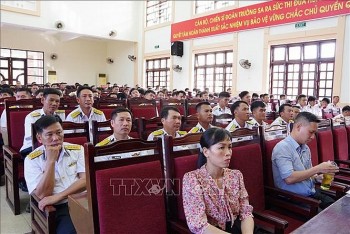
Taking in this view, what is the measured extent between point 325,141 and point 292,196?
104 cm

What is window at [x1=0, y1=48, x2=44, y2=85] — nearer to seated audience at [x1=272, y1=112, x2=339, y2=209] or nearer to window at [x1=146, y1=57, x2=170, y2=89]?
window at [x1=146, y1=57, x2=170, y2=89]

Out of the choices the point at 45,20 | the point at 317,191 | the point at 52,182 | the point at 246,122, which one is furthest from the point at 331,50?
the point at 45,20

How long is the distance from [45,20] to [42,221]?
35.0 ft

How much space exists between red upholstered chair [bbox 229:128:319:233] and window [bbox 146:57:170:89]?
1042cm

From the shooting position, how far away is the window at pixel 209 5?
985 centimetres

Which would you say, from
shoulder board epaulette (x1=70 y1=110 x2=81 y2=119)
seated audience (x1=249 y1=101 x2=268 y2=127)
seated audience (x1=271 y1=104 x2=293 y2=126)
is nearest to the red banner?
seated audience (x1=271 y1=104 x2=293 y2=126)

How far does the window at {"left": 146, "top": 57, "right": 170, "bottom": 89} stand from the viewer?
40.8ft

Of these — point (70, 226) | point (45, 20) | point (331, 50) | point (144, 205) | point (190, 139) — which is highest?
point (45, 20)

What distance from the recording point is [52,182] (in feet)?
5.82

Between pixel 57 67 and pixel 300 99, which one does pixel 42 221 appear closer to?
pixel 300 99

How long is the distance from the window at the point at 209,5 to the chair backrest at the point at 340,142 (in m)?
7.58

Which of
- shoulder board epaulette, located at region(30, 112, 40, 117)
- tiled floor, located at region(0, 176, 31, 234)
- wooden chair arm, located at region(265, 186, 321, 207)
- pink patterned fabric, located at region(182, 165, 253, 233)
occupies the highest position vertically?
shoulder board epaulette, located at region(30, 112, 40, 117)

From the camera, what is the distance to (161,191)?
1.53m

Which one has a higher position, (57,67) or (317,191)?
(57,67)
